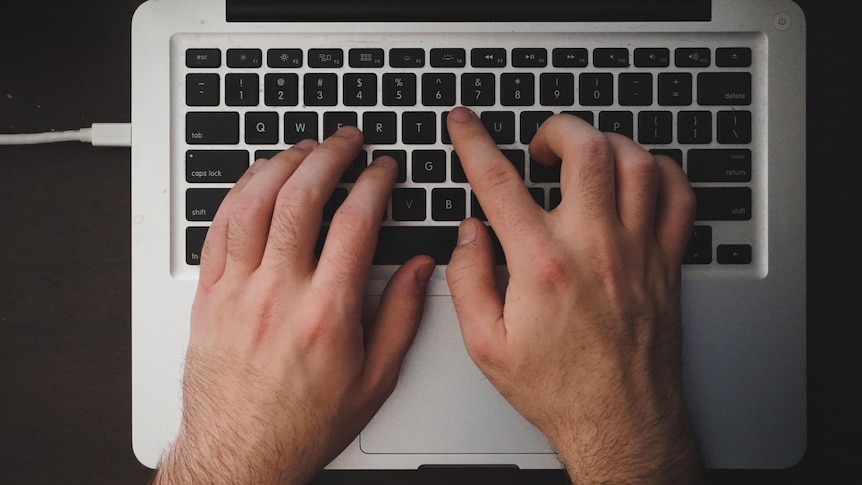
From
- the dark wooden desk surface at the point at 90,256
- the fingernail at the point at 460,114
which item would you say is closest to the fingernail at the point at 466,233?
the fingernail at the point at 460,114

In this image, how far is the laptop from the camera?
604mm

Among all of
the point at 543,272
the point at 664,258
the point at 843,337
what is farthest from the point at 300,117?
the point at 843,337

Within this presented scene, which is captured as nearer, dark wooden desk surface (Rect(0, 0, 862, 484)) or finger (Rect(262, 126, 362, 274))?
finger (Rect(262, 126, 362, 274))

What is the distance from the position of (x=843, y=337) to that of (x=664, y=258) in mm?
299

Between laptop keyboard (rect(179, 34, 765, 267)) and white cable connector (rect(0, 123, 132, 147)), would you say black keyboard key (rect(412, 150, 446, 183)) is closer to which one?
laptop keyboard (rect(179, 34, 765, 267))

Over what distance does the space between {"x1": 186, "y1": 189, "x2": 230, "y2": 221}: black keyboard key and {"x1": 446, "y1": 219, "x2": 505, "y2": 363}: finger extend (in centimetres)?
26

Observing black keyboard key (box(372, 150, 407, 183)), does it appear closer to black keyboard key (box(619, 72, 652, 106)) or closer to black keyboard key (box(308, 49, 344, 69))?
black keyboard key (box(308, 49, 344, 69))

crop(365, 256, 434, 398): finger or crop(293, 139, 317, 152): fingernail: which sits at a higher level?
crop(293, 139, 317, 152): fingernail

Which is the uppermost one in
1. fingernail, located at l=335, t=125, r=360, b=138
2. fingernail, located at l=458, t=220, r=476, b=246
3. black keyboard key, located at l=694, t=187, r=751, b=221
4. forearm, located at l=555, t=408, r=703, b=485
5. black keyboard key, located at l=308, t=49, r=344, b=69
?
black keyboard key, located at l=308, t=49, r=344, b=69

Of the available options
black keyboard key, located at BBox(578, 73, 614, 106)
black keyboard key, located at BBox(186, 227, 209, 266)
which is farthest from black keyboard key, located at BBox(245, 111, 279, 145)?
black keyboard key, located at BBox(578, 73, 614, 106)

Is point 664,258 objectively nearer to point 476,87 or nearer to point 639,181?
point 639,181

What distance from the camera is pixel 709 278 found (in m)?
0.61

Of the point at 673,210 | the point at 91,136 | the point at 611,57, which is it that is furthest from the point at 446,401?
the point at 91,136

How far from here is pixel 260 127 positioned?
0.61 meters
